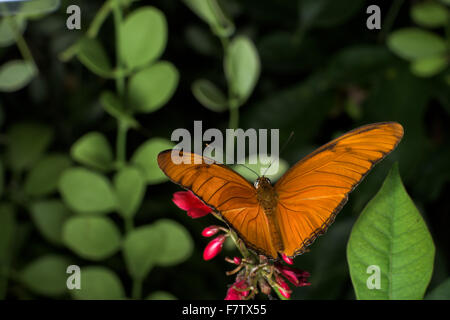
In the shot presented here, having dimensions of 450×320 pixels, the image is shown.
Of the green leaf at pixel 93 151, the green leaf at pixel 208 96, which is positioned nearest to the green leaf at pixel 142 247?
the green leaf at pixel 93 151

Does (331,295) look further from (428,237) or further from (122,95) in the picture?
(122,95)

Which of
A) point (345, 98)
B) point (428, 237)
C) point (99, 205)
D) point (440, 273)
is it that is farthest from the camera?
point (345, 98)

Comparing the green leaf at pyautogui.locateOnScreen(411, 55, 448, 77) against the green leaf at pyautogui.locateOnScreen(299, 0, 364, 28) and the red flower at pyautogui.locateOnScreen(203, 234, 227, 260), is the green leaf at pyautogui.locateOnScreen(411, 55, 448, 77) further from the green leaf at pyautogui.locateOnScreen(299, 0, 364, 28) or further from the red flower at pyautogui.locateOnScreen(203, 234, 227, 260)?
the red flower at pyautogui.locateOnScreen(203, 234, 227, 260)

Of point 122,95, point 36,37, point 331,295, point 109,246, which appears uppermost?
point 36,37

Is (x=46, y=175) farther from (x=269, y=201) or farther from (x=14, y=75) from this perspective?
(x=269, y=201)

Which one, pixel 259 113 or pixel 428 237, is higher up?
pixel 259 113

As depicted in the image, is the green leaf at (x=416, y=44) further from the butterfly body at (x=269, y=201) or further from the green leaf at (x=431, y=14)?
the butterfly body at (x=269, y=201)

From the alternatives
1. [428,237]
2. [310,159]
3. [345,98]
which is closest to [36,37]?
[345,98]
